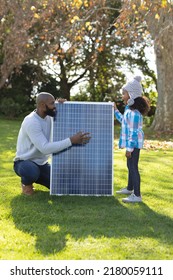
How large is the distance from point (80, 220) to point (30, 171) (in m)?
1.25

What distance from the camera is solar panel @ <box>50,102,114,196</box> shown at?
21.1ft

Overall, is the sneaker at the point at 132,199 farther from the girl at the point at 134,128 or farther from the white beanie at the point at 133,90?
the white beanie at the point at 133,90

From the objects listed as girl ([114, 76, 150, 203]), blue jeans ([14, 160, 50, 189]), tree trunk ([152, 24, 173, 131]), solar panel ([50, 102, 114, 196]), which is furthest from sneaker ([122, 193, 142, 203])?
tree trunk ([152, 24, 173, 131])

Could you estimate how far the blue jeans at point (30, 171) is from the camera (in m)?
6.36

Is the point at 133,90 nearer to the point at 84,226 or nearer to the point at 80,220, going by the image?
the point at 80,220

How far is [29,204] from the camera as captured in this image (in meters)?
6.09

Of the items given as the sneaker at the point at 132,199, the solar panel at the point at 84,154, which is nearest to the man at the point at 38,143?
the solar panel at the point at 84,154

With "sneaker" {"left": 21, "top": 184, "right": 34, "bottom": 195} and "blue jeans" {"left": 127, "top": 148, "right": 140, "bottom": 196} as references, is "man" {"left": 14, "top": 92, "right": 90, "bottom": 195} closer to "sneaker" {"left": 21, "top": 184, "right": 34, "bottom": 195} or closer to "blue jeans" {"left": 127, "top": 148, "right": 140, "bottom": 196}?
"sneaker" {"left": 21, "top": 184, "right": 34, "bottom": 195}

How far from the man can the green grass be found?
279mm

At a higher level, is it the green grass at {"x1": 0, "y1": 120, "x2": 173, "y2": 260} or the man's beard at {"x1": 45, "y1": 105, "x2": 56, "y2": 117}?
the man's beard at {"x1": 45, "y1": 105, "x2": 56, "y2": 117}

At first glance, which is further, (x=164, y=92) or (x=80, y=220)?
(x=164, y=92)

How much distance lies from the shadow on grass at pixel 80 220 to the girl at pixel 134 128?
12.7 inches

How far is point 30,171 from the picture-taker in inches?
250

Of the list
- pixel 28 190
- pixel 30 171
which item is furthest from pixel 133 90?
pixel 28 190
